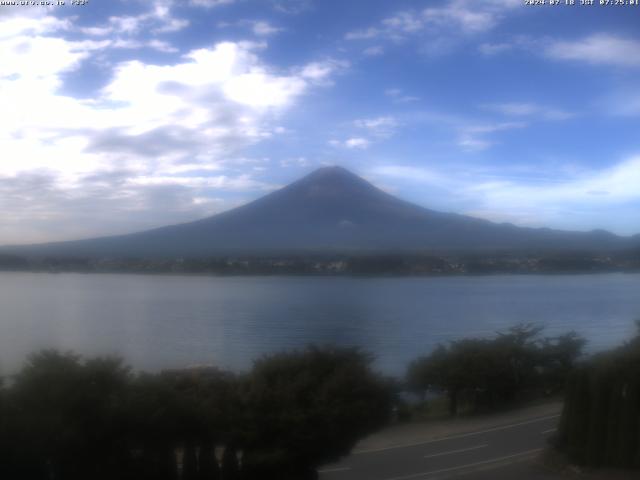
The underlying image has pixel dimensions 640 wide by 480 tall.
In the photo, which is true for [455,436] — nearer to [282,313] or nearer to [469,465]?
[469,465]

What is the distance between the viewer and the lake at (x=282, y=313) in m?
19.1

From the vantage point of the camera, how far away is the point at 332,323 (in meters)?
24.6

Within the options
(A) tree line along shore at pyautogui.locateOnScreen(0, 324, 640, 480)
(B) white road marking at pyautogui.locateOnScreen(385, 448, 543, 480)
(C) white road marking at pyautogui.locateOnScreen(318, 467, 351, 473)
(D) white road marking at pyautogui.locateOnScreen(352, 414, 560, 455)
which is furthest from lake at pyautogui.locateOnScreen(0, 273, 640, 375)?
(B) white road marking at pyautogui.locateOnScreen(385, 448, 543, 480)

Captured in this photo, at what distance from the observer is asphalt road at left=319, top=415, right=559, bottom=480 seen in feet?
33.0

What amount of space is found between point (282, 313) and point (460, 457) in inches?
638

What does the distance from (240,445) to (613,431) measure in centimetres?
542

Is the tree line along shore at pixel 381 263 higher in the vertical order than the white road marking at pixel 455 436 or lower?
higher

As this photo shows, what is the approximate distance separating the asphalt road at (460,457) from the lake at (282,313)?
366cm

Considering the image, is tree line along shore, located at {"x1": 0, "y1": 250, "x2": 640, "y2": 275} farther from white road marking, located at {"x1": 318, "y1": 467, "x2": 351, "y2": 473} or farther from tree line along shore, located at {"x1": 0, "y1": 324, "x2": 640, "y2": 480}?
white road marking, located at {"x1": 318, "y1": 467, "x2": 351, "y2": 473}

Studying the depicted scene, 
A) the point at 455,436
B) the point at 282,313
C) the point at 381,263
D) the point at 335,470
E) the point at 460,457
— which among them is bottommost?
the point at 455,436

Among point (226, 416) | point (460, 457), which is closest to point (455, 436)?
point (460, 457)

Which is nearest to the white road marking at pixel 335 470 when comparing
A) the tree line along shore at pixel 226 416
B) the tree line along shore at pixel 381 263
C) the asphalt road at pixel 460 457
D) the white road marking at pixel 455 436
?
Answer: the asphalt road at pixel 460 457

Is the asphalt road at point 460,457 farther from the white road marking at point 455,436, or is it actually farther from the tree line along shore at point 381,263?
the tree line along shore at point 381,263

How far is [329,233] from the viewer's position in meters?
42.6
